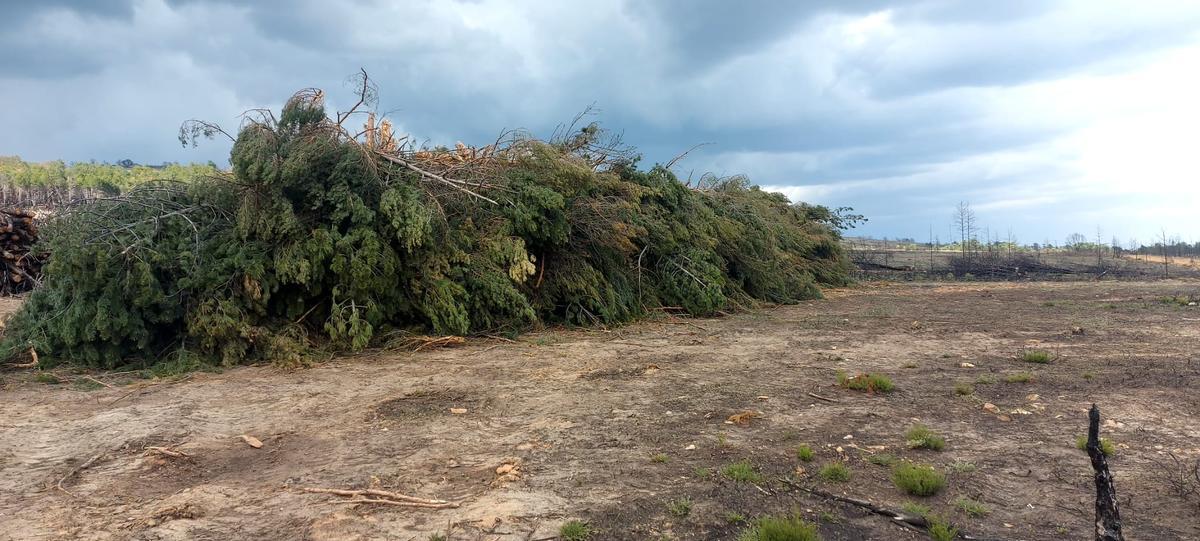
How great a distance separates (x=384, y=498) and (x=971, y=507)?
314 cm

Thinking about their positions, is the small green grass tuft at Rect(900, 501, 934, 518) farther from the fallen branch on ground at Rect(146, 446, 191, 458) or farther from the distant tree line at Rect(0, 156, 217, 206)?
the distant tree line at Rect(0, 156, 217, 206)

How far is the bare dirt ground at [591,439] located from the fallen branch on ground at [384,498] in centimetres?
7

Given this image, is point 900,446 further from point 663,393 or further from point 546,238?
point 546,238

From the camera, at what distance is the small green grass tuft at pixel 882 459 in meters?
4.22

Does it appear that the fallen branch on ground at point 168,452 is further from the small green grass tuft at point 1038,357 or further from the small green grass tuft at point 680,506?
the small green grass tuft at point 1038,357

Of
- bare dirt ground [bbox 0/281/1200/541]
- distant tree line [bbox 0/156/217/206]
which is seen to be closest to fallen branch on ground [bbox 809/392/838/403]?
bare dirt ground [bbox 0/281/1200/541]

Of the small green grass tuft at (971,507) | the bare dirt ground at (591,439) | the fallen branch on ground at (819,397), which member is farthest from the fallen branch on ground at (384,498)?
the fallen branch on ground at (819,397)

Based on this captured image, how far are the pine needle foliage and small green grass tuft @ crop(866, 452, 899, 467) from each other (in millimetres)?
5568

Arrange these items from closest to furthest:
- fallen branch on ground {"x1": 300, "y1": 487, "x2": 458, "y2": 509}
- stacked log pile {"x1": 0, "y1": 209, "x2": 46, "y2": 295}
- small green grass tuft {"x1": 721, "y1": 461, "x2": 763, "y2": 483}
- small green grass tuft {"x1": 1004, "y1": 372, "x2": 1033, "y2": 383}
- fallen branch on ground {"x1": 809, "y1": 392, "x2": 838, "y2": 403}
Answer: fallen branch on ground {"x1": 300, "y1": 487, "x2": 458, "y2": 509} < small green grass tuft {"x1": 721, "y1": 461, "x2": 763, "y2": 483} < fallen branch on ground {"x1": 809, "y1": 392, "x2": 838, "y2": 403} < small green grass tuft {"x1": 1004, "y1": 372, "x2": 1033, "y2": 383} < stacked log pile {"x1": 0, "y1": 209, "x2": 46, "y2": 295}

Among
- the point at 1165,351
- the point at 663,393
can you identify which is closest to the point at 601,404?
the point at 663,393

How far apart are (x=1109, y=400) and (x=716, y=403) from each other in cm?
322

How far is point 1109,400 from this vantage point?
5590 millimetres

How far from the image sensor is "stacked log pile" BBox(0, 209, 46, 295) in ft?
43.0

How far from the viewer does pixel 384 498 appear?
3.75 m
